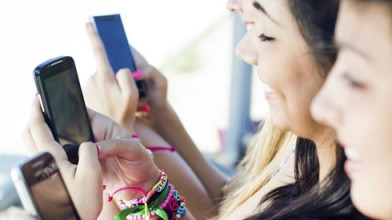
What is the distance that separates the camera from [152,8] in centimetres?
190

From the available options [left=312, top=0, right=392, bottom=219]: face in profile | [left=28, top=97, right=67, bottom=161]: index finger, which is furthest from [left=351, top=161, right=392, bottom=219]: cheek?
[left=28, top=97, right=67, bottom=161]: index finger

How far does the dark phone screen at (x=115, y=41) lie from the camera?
1056 mm

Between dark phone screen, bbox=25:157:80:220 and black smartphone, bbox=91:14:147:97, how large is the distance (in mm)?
440

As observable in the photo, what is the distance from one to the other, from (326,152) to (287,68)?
0.52 feet

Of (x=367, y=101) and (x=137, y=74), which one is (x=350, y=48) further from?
(x=137, y=74)

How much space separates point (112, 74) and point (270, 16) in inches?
17.2

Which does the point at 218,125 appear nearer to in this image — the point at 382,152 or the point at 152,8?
the point at 152,8

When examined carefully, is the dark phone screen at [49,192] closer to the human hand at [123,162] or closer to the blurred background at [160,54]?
the human hand at [123,162]

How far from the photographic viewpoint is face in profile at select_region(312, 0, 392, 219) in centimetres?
51

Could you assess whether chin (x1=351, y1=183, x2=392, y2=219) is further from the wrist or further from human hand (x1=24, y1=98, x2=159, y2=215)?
the wrist

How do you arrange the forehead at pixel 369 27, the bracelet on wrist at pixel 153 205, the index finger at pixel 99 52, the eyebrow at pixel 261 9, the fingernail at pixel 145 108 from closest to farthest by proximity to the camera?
1. the forehead at pixel 369 27
2. the eyebrow at pixel 261 9
3. the bracelet on wrist at pixel 153 205
4. the index finger at pixel 99 52
5. the fingernail at pixel 145 108

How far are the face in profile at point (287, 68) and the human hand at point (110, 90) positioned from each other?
376mm

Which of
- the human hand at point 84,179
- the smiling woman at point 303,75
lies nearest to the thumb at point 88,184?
the human hand at point 84,179

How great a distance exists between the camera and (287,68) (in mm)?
721
